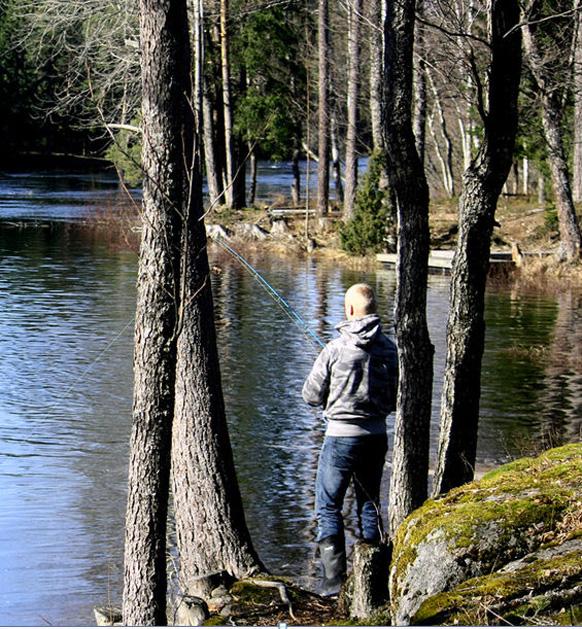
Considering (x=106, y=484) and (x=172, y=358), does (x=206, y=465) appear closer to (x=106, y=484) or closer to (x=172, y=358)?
(x=172, y=358)

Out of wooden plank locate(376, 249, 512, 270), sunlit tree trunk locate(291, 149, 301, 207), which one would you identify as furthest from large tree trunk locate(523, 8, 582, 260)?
sunlit tree trunk locate(291, 149, 301, 207)

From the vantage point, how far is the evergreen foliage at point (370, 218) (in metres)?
28.3

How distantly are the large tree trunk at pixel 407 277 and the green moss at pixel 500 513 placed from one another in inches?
33.1

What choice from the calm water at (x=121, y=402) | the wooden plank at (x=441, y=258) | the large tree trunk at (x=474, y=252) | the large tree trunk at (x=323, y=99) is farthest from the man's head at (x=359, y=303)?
the large tree trunk at (x=323, y=99)

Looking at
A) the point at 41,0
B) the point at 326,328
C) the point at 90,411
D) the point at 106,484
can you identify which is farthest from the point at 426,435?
the point at 41,0

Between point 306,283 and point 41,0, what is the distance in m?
10.8

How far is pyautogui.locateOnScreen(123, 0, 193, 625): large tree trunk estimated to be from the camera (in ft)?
20.6

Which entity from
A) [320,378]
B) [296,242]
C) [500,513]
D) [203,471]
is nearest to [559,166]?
[296,242]

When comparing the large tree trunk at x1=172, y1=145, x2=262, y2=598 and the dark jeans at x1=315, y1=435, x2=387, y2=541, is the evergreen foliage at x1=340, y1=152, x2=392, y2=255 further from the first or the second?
the dark jeans at x1=315, y1=435, x2=387, y2=541

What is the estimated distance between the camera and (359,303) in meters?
7.46

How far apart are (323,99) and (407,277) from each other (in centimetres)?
2700

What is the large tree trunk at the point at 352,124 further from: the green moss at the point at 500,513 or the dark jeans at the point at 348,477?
the green moss at the point at 500,513

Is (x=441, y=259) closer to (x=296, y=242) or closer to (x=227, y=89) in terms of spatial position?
(x=296, y=242)

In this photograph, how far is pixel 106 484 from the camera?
36.8 feet
